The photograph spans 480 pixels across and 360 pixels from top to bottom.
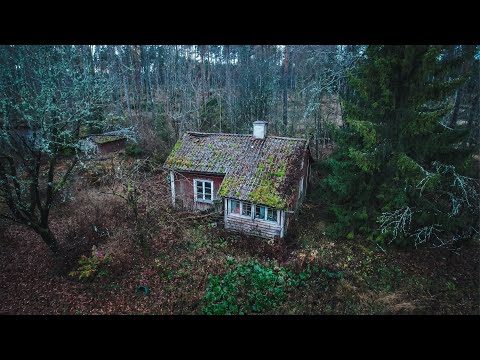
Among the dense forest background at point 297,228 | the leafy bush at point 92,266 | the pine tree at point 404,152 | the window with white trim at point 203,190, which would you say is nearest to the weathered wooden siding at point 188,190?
the window with white trim at point 203,190

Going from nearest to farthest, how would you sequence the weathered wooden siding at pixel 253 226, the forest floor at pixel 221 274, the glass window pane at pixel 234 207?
1. the forest floor at pixel 221 274
2. the weathered wooden siding at pixel 253 226
3. the glass window pane at pixel 234 207

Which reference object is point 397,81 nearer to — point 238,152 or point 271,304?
point 238,152

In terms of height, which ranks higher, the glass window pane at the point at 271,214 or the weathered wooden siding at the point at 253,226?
the glass window pane at the point at 271,214

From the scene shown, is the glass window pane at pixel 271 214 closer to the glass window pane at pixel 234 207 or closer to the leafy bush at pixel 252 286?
the glass window pane at pixel 234 207

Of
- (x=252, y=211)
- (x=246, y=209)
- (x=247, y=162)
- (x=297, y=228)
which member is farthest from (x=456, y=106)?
(x=246, y=209)

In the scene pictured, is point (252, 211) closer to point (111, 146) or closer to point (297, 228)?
point (297, 228)

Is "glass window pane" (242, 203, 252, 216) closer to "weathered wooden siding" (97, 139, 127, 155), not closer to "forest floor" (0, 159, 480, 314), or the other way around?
"forest floor" (0, 159, 480, 314)
